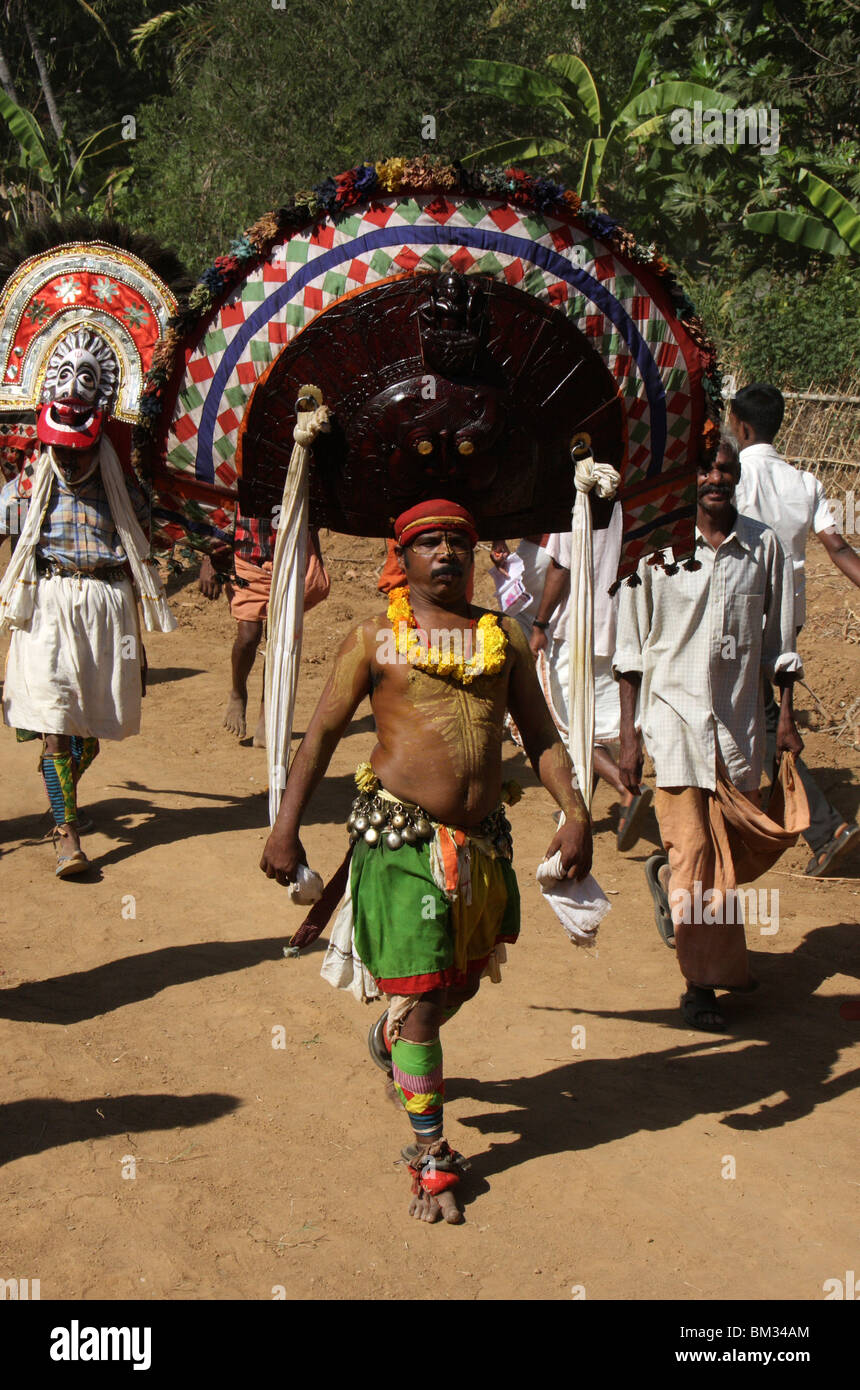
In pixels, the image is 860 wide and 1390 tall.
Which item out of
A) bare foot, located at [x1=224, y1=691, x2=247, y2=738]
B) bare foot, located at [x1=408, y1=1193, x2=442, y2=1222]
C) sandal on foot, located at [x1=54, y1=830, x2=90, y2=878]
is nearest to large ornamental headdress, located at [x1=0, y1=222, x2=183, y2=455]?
sandal on foot, located at [x1=54, y1=830, x2=90, y2=878]

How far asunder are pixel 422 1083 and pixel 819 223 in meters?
13.9

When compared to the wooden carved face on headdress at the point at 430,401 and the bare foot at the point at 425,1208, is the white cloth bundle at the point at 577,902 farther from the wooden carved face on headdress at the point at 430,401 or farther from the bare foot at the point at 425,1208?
the wooden carved face on headdress at the point at 430,401

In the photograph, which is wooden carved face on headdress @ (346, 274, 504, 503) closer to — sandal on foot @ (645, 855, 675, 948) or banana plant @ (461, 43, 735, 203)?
sandal on foot @ (645, 855, 675, 948)

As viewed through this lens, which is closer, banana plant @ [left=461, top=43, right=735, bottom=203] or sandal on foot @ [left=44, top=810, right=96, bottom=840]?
sandal on foot @ [left=44, top=810, right=96, bottom=840]

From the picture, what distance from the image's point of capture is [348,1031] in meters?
4.96

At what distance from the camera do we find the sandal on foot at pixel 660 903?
19.2ft

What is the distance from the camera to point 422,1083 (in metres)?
3.76

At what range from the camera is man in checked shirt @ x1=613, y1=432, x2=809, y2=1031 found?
16.7ft

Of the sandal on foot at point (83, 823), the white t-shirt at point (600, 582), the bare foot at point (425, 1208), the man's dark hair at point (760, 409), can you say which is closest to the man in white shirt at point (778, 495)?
the man's dark hair at point (760, 409)

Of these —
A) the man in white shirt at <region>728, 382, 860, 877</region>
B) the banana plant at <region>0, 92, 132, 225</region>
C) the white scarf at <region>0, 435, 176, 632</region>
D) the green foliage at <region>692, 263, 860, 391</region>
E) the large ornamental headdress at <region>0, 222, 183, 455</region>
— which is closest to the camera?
the man in white shirt at <region>728, 382, 860, 877</region>

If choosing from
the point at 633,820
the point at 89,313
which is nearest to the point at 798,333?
the point at 633,820

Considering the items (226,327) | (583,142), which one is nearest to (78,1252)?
(226,327)

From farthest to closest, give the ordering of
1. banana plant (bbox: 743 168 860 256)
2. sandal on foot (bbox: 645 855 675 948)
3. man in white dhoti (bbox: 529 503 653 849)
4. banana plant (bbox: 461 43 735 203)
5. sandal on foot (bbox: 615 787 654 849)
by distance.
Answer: banana plant (bbox: 461 43 735 203) → banana plant (bbox: 743 168 860 256) → man in white dhoti (bbox: 529 503 653 849) → sandal on foot (bbox: 615 787 654 849) → sandal on foot (bbox: 645 855 675 948)

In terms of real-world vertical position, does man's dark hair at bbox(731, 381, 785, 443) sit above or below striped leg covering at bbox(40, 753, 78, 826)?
above
